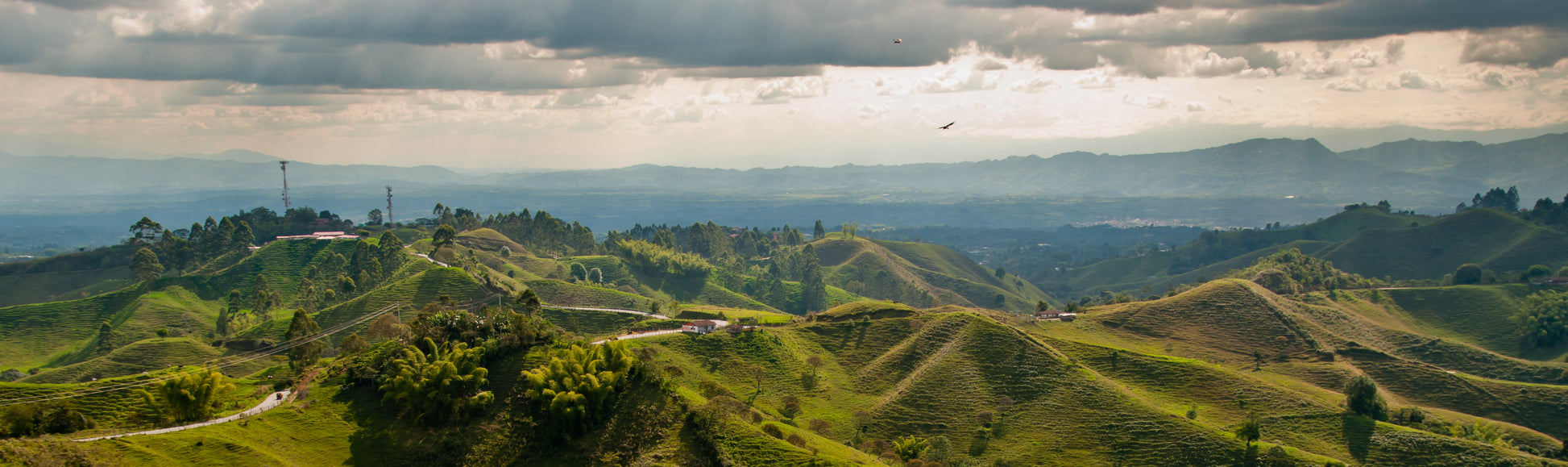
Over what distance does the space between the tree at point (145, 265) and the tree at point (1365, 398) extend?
196m

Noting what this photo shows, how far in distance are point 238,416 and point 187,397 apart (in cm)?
390

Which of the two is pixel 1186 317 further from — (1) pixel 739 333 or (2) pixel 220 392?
(2) pixel 220 392

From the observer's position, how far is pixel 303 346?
287 feet

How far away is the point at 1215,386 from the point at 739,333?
198 ft

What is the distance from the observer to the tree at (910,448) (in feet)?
268

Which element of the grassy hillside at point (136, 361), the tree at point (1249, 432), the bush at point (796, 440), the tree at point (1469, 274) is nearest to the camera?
the bush at point (796, 440)

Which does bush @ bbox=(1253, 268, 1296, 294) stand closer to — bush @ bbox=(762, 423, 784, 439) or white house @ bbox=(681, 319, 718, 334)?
white house @ bbox=(681, 319, 718, 334)

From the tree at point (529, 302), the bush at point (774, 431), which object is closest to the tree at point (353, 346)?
the tree at point (529, 302)

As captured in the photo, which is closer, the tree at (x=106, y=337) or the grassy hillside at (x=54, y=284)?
the tree at (x=106, y=337)

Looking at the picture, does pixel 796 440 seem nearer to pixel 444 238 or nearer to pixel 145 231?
pixel 444 238

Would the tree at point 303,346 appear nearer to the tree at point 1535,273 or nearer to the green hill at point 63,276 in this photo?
the green hill at point 63,276

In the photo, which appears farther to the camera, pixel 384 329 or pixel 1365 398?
pixel 1365 398

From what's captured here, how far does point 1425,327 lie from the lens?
16050cm

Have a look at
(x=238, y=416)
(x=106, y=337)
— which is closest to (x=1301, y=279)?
(x=238, y=416)
